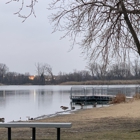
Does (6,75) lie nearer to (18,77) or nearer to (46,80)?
(18,77)

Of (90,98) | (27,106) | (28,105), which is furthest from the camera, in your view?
(90,98)

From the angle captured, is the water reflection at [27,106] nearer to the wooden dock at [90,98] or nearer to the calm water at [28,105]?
the calm water at [28,105]

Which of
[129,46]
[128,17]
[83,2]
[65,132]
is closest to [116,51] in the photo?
[129,46]

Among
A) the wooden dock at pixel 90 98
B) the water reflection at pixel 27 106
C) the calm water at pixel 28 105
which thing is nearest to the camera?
the water reflection at pixel 27 106

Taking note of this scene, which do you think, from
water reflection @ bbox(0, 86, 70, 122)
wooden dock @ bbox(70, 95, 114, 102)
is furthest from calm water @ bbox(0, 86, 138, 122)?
wooden dock @ bbox(70, 95, 114, 102)

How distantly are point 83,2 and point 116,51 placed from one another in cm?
183

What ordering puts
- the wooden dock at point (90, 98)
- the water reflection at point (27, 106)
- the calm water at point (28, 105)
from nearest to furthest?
the water reflection at point (27, 106)
the calm water at point (28, 105)
the wooden dock at point (90, 98)

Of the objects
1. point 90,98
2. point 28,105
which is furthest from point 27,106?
point 90,98

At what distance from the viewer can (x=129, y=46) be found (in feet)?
31.6

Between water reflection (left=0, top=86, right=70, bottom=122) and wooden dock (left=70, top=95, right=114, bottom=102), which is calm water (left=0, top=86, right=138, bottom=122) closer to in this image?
water reflection (left=0, top=86, right=70, bottom=122)

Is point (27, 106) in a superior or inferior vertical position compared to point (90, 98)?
inferior

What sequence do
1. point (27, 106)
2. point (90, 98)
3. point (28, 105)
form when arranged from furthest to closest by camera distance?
point (90, 98)
point (28, 105)
point (27, 106)

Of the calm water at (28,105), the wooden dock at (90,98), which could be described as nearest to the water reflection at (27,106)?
the calm water at (28,105)

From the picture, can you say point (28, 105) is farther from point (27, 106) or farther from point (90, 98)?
point (90, 98)
